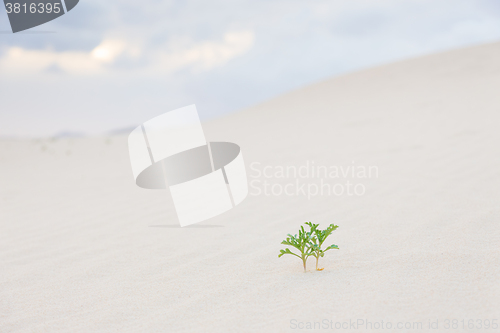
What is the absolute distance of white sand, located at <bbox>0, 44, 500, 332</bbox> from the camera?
1821 mm

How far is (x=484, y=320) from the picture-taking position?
1551 mm

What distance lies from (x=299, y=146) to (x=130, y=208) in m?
3.49

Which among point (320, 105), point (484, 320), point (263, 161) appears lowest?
point (484, 320)

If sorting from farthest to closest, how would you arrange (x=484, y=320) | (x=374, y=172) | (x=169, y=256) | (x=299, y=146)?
(x=299, y=146), (x=374, y=172), (x=169, y=256), (x=484, y=320)

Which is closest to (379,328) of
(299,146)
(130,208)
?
(130,208)

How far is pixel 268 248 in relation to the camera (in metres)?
2.68

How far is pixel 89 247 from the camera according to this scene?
3033mm

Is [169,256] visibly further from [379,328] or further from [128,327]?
[379,328]

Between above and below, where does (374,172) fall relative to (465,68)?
below

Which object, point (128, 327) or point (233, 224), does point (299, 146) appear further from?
point (128, 327)

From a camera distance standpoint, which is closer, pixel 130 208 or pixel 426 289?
pixel 426 289

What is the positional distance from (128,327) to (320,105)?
1062 centimetres

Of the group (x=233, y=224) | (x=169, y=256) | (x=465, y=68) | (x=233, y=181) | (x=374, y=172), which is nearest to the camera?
(x=169, y=256)

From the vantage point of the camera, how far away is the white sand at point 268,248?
5.98 ft
